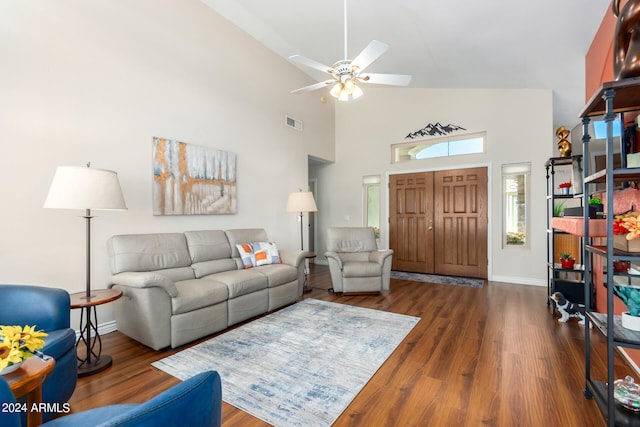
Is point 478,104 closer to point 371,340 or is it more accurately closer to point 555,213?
point 555,213

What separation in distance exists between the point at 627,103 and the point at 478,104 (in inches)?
155

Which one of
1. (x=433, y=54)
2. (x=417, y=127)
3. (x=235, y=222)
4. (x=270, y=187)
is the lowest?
(x=235, y=222)

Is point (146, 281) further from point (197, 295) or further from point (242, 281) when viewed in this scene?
point (242, 281)

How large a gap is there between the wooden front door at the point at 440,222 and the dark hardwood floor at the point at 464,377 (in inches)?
76.9

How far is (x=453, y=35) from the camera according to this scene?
3.24m

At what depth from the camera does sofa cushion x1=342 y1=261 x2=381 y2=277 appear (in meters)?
4.18

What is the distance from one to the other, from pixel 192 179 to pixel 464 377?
354 centimetres

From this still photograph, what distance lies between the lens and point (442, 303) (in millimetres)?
3842

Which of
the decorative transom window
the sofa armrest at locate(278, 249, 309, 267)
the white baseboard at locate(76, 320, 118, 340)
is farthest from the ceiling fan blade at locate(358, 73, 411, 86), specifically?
the white baseboard at locate(76, 320, 118, 340)

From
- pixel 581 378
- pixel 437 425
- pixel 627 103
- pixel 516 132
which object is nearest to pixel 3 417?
pixel 437 425

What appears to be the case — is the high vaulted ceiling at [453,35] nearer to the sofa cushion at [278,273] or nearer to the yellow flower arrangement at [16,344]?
the sofa cushion at [278,273]

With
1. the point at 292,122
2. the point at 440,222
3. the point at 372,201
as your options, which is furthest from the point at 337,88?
the point at 372,201

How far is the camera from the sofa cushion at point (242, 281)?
9.97 feet

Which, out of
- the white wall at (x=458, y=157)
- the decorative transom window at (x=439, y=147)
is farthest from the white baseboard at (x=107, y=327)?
the decorative transom window at (x=439, y=147)
